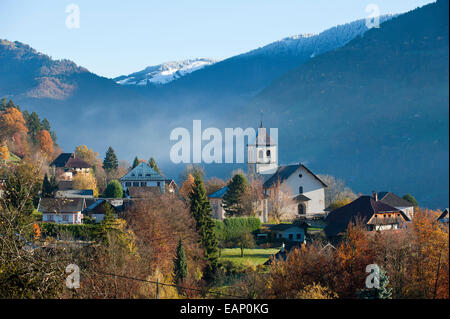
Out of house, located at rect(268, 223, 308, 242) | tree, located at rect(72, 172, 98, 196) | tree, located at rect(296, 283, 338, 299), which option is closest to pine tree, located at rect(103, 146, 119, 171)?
tree, located at rect(72, 172, 98, 196)

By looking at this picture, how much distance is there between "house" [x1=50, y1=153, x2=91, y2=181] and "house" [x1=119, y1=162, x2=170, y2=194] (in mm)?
11204

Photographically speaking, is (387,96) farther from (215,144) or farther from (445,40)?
(215,144)

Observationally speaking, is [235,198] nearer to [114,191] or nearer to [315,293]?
[114,191]

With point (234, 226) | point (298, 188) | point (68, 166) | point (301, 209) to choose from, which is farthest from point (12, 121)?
point (301, 209)

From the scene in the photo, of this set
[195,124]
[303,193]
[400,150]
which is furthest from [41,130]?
[195,124]

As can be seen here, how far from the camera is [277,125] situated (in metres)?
→ 142

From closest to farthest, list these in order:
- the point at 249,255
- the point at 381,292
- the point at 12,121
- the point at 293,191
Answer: the point at 381,292
the point at 249,255
the point at 293,191
the point at 12,121

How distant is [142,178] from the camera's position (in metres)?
64.2

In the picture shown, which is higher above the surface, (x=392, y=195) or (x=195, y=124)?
(x=195, y=124)

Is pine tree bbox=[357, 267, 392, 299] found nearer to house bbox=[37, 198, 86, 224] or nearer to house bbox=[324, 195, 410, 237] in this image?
house bbox=[324, 195, 410, 237]

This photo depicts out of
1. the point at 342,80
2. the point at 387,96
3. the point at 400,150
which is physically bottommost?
the point at 400,150

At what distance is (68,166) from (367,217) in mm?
43224

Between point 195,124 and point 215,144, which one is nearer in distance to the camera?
point 215,144

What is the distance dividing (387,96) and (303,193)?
3339 centimetres
